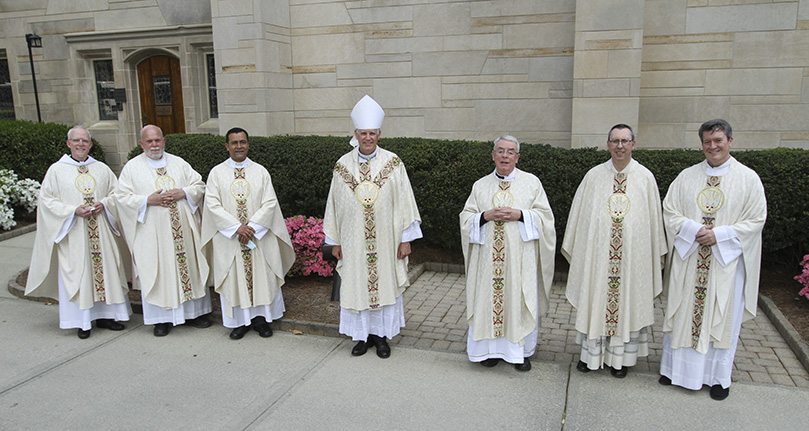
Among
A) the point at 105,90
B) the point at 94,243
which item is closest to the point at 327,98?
the point at 94,243

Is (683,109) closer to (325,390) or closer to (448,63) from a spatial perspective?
(448,63)

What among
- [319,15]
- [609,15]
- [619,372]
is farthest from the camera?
→ [319,15]

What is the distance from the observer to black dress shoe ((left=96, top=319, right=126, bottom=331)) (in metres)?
5.81

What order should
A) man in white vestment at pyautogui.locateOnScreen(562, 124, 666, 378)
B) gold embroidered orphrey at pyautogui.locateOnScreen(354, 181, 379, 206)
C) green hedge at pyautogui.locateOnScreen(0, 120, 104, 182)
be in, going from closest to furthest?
1. man in white vestment at pyautogui.locateOnScreen(562, 124, 666, 378)
2. gold embroidered orphrey at pyautogui.locateOnScreen(354, 181, 379, 206)
3. green hedge at pyautogui.locateOnScreen(0, 120, 104, 182)

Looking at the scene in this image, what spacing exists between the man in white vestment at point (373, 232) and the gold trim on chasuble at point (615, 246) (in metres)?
1.61

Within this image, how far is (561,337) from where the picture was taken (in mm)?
5410

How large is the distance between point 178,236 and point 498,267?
10.2 ft

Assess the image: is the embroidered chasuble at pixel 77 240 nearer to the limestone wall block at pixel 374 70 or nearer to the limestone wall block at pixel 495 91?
the limestone wall block at pixel 374 70

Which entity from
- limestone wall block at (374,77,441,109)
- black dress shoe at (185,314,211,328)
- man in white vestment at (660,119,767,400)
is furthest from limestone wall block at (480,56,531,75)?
black dress shoe at (185,314,211,328)

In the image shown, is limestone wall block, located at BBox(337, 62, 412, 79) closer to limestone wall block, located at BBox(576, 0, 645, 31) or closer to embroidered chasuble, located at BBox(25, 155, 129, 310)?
Answer: limestone wall block, located at BBox(576, 0, 645, 31)

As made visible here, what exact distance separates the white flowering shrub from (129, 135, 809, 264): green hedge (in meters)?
2.61

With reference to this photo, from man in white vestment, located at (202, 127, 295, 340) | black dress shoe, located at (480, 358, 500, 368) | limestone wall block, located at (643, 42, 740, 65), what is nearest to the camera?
black dress shoe, located at (480, 358, 500, 368)

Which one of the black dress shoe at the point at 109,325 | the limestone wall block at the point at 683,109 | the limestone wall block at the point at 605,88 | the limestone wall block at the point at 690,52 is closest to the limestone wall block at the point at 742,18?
the limestone wall block at the point at 690,52

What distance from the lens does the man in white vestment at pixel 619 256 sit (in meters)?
4.40
